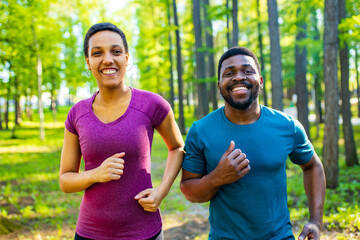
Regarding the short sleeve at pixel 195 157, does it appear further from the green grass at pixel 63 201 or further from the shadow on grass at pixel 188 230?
the green grass at pixel 63 201

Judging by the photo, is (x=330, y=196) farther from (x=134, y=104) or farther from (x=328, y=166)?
(x=134, y=104)

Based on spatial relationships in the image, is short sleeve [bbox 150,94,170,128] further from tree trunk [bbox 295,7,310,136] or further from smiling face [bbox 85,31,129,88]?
tree trunk [bbox 295,7,310,136]

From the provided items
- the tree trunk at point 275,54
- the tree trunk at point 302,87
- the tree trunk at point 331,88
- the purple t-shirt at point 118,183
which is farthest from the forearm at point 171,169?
the tree trunk at point 302,87

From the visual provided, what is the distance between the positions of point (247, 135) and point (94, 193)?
107 centimetres

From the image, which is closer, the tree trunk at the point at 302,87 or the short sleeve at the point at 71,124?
the short sleeve at the point at 71,124

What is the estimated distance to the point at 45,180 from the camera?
9.19m

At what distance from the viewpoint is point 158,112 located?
2158 millimetres

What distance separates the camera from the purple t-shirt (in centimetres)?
196

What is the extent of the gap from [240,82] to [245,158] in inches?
19.3

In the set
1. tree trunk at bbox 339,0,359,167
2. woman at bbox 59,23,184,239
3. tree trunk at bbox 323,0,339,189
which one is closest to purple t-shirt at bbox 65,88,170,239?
woman at bbox 59,23,184,239

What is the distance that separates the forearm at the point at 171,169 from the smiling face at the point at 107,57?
0.64 m

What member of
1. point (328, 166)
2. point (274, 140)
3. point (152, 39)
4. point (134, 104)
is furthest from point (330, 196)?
point (152, 39)

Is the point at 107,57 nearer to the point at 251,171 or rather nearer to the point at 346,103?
the point at 251,171

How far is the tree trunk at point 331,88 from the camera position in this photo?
734 cm
